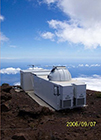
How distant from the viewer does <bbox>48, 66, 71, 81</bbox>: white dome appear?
10.1 m

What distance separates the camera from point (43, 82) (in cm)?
1105

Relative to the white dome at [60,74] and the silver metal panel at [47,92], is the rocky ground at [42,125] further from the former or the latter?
the white dome at [60,74]

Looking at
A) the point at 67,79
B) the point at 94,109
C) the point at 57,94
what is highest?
the point at 67,79

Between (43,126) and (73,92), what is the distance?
369cm

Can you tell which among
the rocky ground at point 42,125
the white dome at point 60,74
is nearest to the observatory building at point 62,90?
A: the white dome at point 60,74

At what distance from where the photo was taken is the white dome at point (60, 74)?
10.1m

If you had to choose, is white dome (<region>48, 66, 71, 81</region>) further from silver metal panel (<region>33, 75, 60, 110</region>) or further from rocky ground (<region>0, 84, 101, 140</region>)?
rocky ground (<region>0, 84, 101, 140</region>)

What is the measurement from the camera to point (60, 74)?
10195 millimetres

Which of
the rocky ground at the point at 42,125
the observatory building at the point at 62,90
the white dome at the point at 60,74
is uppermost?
the white dome at the point at 60,74

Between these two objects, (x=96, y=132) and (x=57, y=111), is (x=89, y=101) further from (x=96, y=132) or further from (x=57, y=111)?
(x=96, y=132)

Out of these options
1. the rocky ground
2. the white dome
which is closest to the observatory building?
the white dome

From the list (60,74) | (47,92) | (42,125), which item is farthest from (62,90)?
(42,125)

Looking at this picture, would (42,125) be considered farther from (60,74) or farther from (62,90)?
(60,74)

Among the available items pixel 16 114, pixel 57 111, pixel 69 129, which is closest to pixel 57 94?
pixel 57 111
